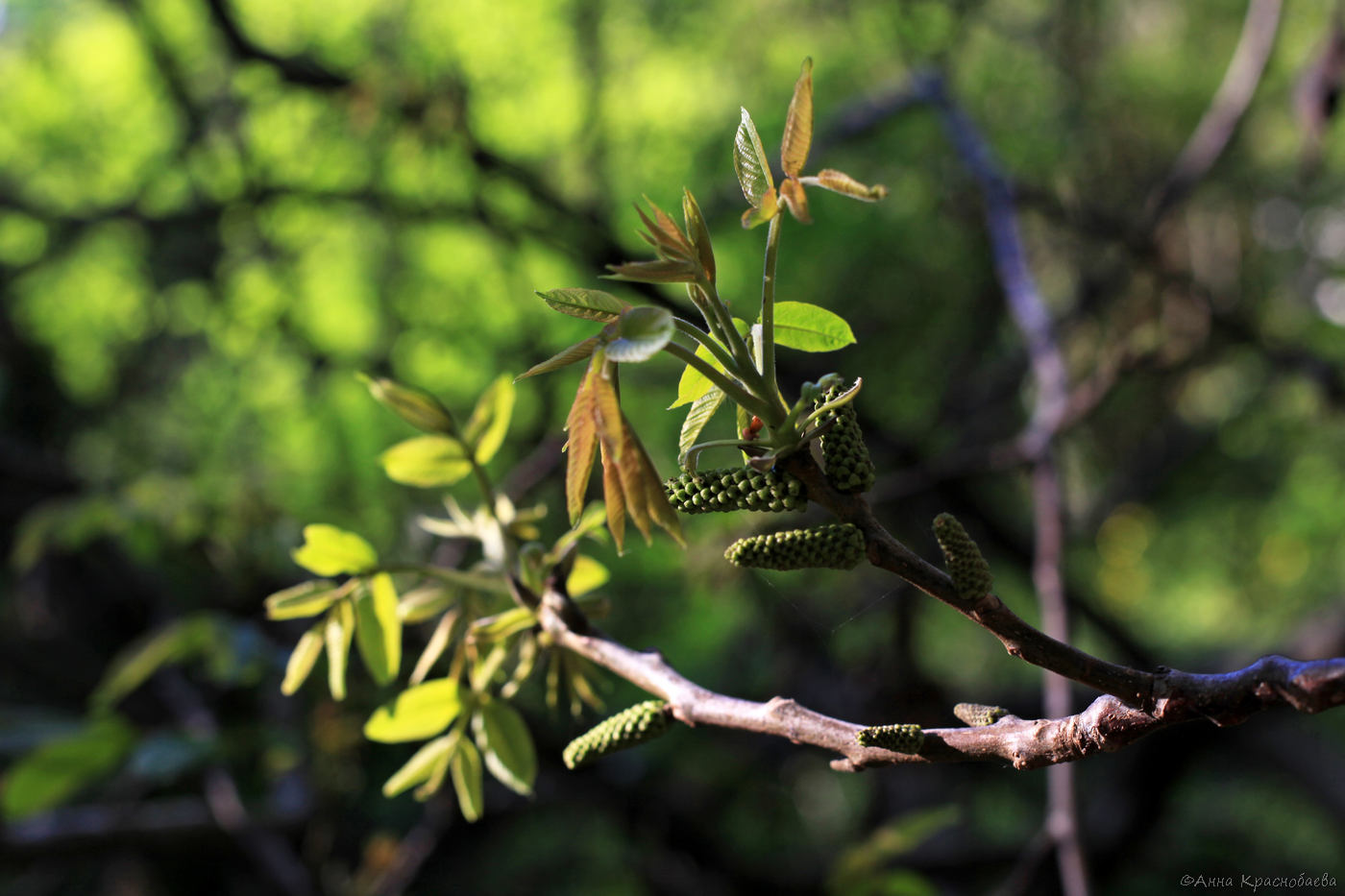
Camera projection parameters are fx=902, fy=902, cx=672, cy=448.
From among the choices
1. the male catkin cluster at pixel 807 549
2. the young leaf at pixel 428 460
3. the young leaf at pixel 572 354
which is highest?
the young leaf at pixel 572 354

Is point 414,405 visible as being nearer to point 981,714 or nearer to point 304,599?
point 304,599

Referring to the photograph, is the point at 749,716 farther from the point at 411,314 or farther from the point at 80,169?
the point at 80,169

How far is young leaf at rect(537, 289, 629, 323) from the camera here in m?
0.67

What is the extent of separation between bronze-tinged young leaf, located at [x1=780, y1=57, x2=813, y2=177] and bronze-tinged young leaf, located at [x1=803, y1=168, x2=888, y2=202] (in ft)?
0.06

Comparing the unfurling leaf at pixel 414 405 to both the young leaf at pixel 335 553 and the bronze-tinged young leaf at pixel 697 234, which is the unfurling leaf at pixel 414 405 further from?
the bronze-tinged young leaf at pixel 697 234

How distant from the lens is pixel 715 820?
A: 4.66 m

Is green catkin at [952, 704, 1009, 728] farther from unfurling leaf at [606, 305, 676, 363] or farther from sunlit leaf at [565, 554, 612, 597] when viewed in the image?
sunlit leaf at [565, 554, 612, 597]

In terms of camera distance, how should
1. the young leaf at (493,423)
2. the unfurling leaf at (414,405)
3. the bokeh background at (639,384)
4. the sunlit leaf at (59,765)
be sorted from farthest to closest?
1. the bokeh background at (639,384)
2. the sunlit leaf at (59,765)
3. the young leaf at (493,423)
4. the unfurling leaf at (414,405)

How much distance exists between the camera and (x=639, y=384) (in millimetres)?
3869

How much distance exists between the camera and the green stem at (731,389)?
623mm

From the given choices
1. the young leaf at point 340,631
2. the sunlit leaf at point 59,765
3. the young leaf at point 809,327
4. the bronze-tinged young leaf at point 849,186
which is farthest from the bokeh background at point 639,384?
the young leaf at point 340,631

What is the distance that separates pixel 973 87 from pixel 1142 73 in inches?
106

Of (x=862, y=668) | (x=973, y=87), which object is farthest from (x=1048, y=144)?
(x=862, y=668)

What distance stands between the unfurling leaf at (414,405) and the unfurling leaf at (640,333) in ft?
1.31
